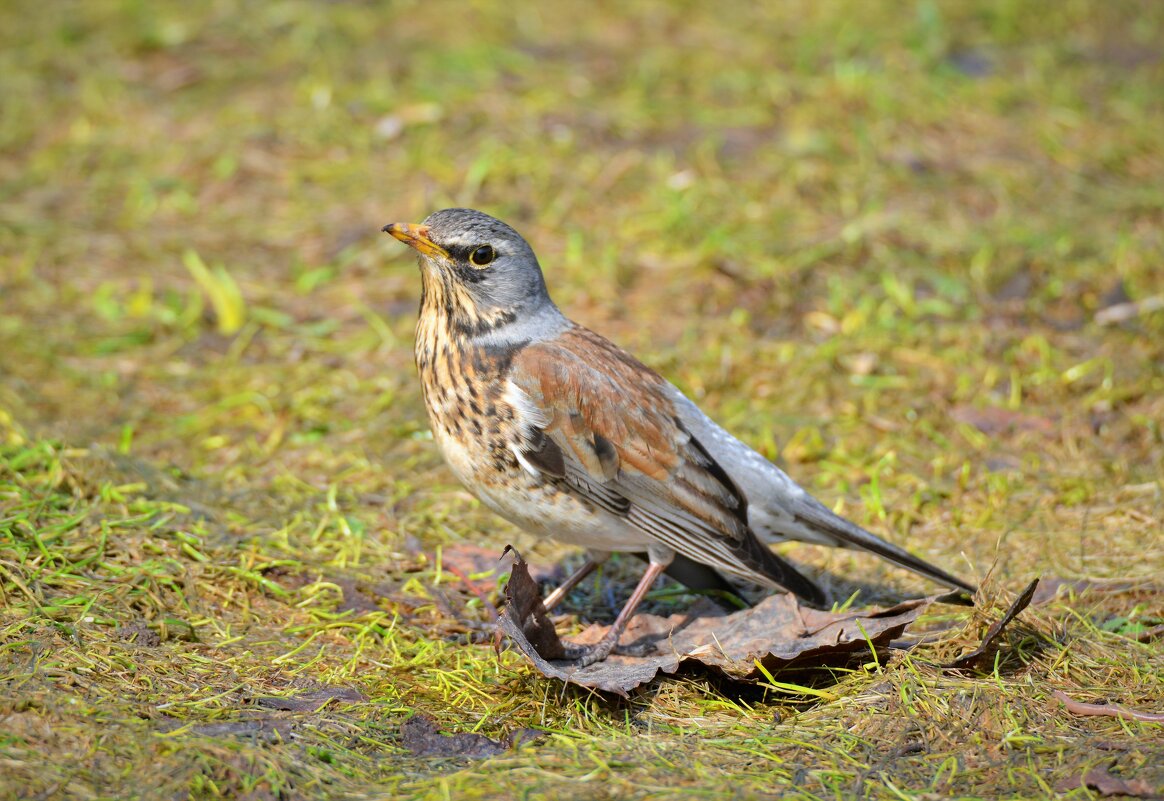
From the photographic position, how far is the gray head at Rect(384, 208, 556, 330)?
5625mm

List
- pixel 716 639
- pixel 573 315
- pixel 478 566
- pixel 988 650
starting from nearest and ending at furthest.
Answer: pixel 988 650
pixel 716 639
pixel 478 566
pixel 573 315

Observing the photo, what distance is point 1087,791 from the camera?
4027mm

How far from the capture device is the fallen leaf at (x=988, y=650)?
479 cm

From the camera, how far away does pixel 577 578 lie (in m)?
5.88

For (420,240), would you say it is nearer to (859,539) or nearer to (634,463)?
(634,463)

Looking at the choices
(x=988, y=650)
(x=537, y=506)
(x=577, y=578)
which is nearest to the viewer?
(x=988, y=650)

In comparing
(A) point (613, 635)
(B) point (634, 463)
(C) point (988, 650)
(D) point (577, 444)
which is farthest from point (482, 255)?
(C) point (988, 650)

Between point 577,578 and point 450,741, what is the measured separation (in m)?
1.48

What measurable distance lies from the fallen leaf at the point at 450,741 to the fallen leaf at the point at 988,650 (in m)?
1.64

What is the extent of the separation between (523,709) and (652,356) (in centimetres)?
327

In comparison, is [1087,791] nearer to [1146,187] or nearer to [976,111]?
[1146,187]

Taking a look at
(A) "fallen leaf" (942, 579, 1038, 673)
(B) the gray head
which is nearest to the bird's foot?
(A) "fallen leaf" (942, 579, 1038, 673)

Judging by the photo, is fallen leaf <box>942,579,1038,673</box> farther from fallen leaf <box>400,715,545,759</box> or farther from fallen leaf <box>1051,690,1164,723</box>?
fallen leaf <box>400,715,545,759</box>

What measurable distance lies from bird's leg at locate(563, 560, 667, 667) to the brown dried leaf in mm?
44
